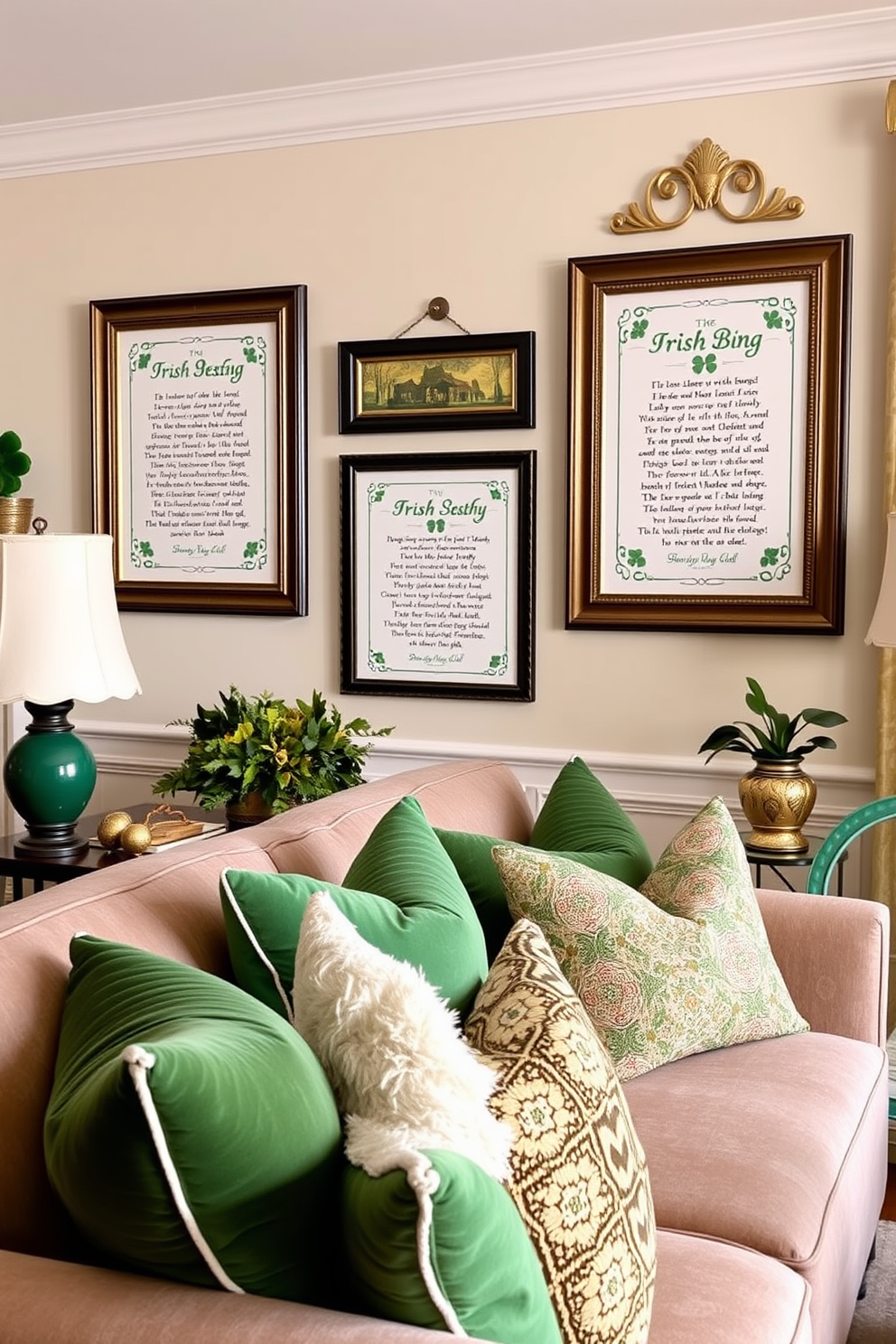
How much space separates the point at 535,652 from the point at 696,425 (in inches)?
27.4

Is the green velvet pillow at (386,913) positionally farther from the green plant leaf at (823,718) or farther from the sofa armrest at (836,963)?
the green plant leaf at (823,718)

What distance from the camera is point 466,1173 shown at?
3.29 ft

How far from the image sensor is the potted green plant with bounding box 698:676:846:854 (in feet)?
9.51

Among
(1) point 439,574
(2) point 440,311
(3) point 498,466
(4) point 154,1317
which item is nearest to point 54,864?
(1) point 439,574

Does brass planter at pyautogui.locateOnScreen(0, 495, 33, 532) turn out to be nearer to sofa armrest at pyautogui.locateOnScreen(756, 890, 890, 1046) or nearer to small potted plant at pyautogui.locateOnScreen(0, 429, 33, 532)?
small potted plant at pyautogui.locateOnScreen(0, 429, 33, 532)

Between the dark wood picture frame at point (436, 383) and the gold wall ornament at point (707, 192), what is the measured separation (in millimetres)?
391

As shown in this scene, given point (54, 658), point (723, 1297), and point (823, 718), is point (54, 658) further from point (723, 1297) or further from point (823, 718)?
point (723, 1297)

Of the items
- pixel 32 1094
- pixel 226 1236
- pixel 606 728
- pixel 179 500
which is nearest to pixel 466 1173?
pixel 226 1236

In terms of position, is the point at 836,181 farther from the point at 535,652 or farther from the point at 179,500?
the point at 179,500

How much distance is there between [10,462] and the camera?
3.84 meters

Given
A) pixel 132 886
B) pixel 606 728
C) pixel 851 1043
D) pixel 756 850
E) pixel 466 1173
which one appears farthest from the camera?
pixel 606 728

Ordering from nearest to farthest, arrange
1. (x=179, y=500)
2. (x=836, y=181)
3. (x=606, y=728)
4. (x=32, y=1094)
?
1. (x=32, y=1094)
2. (x=836, y=181)
3. (x=606, y=728)
4. (x=179, y=500)

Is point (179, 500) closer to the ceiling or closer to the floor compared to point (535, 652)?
closer to the ceiling

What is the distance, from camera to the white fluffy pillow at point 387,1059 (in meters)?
1.08
